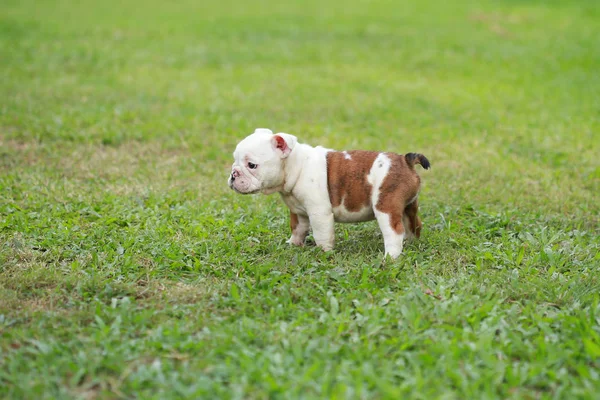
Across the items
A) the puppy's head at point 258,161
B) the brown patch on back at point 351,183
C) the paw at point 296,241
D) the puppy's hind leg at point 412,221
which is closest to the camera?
the puppy's head at point 258,161

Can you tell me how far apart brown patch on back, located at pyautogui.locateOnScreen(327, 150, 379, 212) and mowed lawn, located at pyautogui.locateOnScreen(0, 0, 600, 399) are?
43 cm

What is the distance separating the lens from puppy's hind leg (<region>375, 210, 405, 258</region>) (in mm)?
5152

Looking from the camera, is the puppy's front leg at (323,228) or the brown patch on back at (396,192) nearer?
the brown patch on back at (396,192)

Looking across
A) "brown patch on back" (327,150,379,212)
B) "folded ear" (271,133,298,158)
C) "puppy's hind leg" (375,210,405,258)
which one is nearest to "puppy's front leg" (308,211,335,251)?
"brown patch on back" (327,150,379,212)

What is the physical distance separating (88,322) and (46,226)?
186 cm

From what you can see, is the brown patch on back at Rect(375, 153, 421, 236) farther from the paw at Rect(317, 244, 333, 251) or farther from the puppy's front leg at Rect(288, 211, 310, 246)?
the puppy's front leg at Rect(288, 211, 310, 246)

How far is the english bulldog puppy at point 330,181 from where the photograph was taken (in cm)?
513

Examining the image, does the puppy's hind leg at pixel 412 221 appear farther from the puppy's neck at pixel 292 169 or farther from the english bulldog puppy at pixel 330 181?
the puppy's neck at pixel 292 169

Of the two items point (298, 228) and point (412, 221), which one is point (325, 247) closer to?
point (298, 228)

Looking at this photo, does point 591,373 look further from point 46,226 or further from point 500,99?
point 500,99

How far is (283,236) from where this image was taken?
233 inches

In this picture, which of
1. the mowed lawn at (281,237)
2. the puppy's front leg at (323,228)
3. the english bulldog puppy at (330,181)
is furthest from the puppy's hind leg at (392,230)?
the puppy's front leg at (323,228)

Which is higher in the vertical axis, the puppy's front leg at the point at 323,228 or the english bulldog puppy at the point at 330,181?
the english bulldog puppy at the point at 330,181

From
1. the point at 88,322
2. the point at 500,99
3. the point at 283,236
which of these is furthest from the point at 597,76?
the point at 88,322
